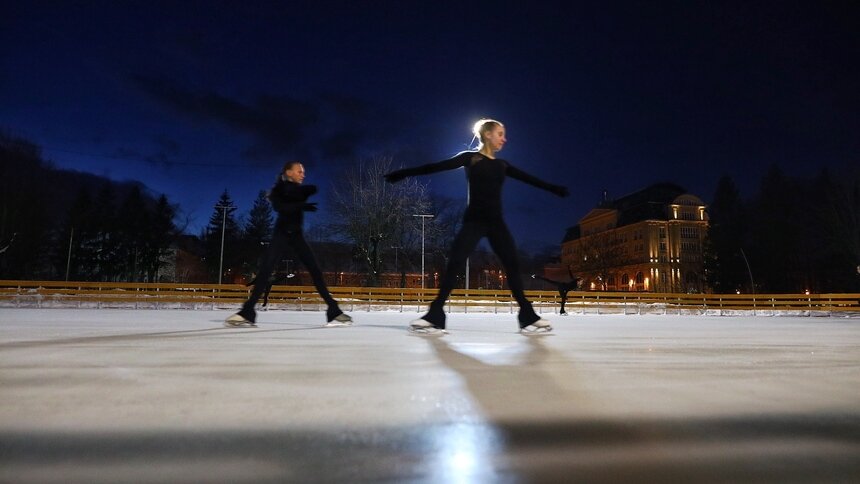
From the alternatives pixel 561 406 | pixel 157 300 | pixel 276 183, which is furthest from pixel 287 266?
pixel 561 406

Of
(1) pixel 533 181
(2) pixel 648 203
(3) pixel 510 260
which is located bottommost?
(3) pixel 510 260

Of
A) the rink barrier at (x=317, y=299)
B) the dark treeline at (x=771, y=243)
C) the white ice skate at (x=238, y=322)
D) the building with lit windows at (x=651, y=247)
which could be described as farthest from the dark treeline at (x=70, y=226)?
the dark treeline at (x=771, y=243)

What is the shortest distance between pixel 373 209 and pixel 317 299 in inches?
397

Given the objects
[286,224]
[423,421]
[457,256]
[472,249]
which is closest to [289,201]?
[286,224]

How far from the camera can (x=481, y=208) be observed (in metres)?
4.15

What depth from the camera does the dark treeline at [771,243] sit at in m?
47.7

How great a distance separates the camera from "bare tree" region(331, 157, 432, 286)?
28.3m

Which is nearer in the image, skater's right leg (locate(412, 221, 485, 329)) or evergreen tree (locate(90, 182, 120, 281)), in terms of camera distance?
skater's right leg (locate(412, 221, 485, 329))

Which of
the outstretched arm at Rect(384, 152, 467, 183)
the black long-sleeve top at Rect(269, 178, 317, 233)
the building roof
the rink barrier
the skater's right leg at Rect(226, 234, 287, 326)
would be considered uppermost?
the building roof

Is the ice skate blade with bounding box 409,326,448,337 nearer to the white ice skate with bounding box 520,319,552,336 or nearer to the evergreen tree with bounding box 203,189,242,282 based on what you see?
the white ice skate with bounding box 520,319,552,336

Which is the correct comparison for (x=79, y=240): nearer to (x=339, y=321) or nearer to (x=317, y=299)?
(x=317, y=299)

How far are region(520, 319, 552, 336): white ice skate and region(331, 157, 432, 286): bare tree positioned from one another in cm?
Result: 2351

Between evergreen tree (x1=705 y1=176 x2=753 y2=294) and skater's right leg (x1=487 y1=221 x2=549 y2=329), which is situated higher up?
evergreen tree (x1=705 y1=176 x2=753 y2=294)

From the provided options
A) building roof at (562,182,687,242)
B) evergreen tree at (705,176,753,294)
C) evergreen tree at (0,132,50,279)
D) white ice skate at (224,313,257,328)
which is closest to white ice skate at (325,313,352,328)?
white ice skate at (224,313,257,328)
